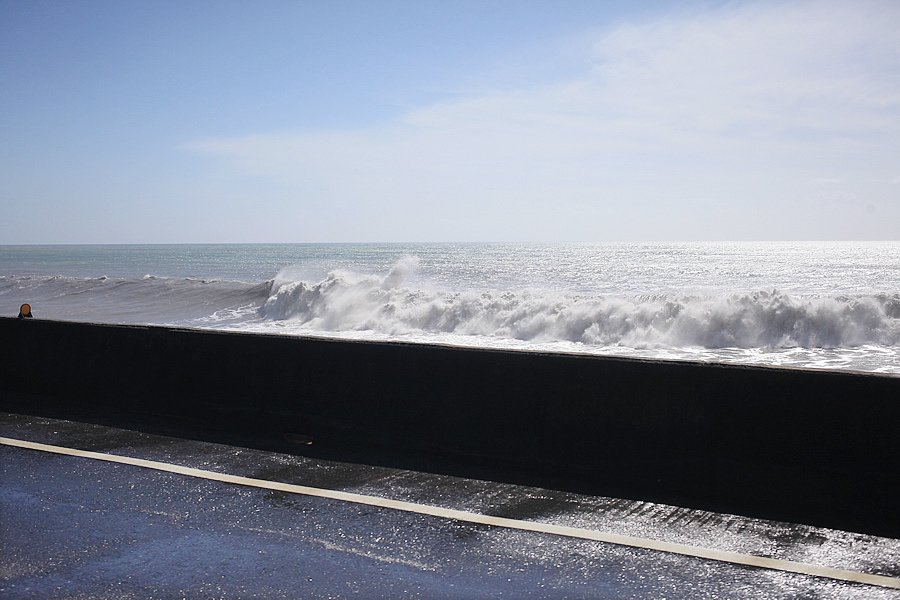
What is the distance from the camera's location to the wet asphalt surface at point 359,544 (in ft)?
13.2

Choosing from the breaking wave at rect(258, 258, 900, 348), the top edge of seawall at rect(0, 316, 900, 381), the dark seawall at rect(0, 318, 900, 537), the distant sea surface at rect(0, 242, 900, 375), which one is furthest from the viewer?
the breaking wave at rect(258, 258, 900, 348)

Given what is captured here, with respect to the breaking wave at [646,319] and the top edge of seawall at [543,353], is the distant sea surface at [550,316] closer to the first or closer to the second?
the breaking wave at [646,319]

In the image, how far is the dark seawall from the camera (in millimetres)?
5387

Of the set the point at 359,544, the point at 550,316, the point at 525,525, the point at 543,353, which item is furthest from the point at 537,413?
the point at 550,316

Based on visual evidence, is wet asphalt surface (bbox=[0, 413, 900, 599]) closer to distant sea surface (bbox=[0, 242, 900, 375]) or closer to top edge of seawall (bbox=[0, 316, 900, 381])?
top edge of seawall (bbox=[0, 316, 900, 381])

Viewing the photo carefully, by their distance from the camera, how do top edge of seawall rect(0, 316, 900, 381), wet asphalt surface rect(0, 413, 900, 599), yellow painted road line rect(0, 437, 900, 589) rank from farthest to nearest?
top edge of seawall rect(0, 316, 900, 381) → yellow painted road line rect(0, 437, 900, 589) → wet asphalt surface rect(0, 413, 900, 599)

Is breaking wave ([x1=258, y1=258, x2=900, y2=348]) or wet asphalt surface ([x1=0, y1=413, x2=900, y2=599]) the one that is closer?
wet asphalt surface ([x1=0, y1=413, x2=900, y2=599])

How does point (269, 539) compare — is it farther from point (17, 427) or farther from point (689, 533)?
point (17, 427)

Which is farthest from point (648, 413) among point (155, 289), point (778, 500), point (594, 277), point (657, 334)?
point (594, 277)

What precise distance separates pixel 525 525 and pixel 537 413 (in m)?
1.66

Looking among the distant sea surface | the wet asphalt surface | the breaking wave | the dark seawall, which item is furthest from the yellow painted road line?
the breaking wave

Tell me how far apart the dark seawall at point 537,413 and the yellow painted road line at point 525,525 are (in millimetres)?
819

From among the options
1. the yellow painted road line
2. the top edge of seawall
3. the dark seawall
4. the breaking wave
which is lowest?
the breaking wave

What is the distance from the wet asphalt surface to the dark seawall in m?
0.44
